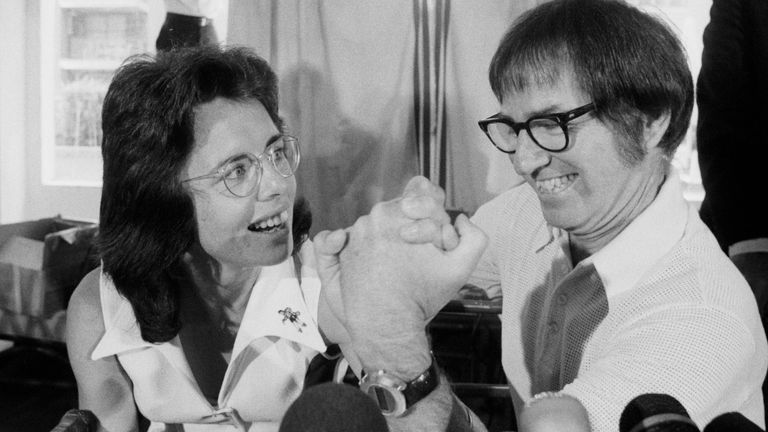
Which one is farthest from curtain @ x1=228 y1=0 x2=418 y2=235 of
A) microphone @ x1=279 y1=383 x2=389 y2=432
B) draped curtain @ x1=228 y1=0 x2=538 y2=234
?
microphone @ x1=279 y1=383 x2=389 y2=432

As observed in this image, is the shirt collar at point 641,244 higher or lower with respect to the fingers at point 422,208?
lower

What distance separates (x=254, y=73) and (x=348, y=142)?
1.71 meters

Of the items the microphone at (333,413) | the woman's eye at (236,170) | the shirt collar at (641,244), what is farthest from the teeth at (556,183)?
the microphone at (333,413)

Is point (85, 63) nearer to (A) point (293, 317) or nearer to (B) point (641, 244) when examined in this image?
(A) point (293, 317)

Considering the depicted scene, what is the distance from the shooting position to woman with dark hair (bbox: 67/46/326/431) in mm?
1178

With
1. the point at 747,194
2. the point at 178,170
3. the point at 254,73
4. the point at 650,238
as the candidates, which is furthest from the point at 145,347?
the point at 747,194

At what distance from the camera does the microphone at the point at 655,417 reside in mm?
409

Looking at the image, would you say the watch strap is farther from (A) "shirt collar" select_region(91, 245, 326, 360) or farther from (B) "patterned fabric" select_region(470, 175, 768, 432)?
(A) "shirt collar" select_region(91, 245, 326, 360)

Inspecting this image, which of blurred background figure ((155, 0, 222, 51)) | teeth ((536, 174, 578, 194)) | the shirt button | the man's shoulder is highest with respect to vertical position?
blurred background figure ((155, 0, 222, 51))

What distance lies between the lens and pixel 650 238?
1.05m

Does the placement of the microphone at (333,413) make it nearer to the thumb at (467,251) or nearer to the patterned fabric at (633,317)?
the thumb at (467,251)

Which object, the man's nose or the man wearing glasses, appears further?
the man's nose

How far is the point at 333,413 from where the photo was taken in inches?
19.5

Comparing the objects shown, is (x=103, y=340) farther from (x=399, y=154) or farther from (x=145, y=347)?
(x=399, y=154)
